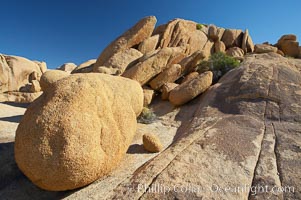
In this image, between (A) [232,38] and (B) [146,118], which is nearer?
(B) [146,118]

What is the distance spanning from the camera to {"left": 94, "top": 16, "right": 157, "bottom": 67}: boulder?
1781 centimetres

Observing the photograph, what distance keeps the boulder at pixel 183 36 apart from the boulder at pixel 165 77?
5162mm

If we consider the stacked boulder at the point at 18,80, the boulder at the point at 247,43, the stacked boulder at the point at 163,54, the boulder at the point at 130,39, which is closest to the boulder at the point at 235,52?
the stacked boulder at the point at 163,54

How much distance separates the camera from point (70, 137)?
5.33 m

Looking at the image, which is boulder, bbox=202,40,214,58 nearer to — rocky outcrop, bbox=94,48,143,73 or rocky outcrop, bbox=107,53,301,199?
rocky outcrop, bbox=94,48,143,73

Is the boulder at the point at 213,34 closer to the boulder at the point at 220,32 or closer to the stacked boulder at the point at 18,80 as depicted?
the boulder at the point at 220,32

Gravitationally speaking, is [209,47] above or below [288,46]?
below

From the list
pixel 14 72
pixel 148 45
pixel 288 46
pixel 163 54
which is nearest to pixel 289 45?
pixel 288 46

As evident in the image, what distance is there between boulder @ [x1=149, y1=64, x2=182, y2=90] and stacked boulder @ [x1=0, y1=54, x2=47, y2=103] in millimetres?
13067

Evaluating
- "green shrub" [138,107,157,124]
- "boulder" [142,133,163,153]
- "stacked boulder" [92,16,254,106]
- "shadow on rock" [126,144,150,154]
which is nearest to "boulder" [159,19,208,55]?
"stacked boulder" [92,16,254,106]

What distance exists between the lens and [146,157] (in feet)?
25.1

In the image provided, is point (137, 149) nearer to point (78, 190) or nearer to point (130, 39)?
point (78, 190)

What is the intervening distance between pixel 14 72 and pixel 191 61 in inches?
802

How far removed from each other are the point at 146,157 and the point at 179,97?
6.17 metres
